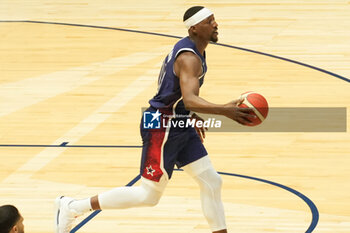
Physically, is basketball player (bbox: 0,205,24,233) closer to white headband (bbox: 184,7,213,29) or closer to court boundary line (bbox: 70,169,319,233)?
white headband (bbox: 184,7,213,29)

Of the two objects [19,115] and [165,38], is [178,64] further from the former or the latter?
[165,38]

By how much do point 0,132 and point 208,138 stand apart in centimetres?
239

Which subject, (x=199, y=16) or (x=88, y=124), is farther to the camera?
(x=88, y=124)

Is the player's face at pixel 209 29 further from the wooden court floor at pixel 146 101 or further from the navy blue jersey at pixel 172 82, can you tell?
the wooden court floor at pixel 146 101

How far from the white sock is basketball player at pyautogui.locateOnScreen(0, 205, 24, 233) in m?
1.74

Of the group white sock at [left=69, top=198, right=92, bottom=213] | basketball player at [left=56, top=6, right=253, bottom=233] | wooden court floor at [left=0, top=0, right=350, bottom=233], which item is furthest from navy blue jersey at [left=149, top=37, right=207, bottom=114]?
wooden court floor at [left=0, top=0, right=350, bottom=233]

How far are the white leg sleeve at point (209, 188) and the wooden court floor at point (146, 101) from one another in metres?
0.83

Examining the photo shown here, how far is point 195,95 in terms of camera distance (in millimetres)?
6617

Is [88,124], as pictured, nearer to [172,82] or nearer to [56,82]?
[56,82]

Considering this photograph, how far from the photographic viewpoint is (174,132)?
702 centimetres

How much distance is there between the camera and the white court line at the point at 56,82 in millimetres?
12422

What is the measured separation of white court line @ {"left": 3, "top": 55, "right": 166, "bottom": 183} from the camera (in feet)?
31.5

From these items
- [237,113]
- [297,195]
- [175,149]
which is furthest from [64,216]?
[297,195]

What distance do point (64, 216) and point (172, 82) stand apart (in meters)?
1.35
